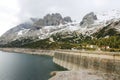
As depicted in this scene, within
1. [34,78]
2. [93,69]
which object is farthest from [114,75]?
[34,78]

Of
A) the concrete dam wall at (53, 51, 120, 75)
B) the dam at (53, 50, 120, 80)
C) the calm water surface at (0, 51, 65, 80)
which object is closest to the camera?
the dam at (53, 50, 120, 80)

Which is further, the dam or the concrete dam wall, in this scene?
the concrete dam wall

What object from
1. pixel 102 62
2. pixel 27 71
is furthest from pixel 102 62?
pixel 27 71

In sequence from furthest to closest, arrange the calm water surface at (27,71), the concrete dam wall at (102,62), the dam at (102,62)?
the calm water surface at (27,71) < the concrete dam wall at (102,62) < the dam at (102,62)

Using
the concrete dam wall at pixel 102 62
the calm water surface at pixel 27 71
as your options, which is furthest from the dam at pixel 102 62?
the calm water surface at pixel 27 71

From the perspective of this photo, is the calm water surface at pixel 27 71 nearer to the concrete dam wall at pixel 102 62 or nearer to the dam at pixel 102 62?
the concrete dam wall at pixel 102 62

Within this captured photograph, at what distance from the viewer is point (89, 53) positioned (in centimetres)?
7738

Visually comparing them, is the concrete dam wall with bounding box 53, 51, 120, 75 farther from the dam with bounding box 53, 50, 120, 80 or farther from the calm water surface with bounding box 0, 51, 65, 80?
the calm water surface with bounding box 0, 51, 65, 80

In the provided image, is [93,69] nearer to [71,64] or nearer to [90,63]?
[90,63]

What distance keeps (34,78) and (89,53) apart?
59.2ft

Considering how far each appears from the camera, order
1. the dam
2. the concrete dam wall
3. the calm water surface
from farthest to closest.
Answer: the calm water surface < the concrete dam wall < the dam

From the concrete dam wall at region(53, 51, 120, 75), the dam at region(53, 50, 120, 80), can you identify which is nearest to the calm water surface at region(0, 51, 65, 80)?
the concrete dam wall at region(53, 51, 120, 75)

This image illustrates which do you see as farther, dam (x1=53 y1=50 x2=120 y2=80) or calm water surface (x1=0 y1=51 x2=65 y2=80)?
calm water surface (x1=0 y1=51 x2=65 y2=80)

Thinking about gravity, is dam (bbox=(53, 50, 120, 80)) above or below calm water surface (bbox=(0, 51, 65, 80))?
above
